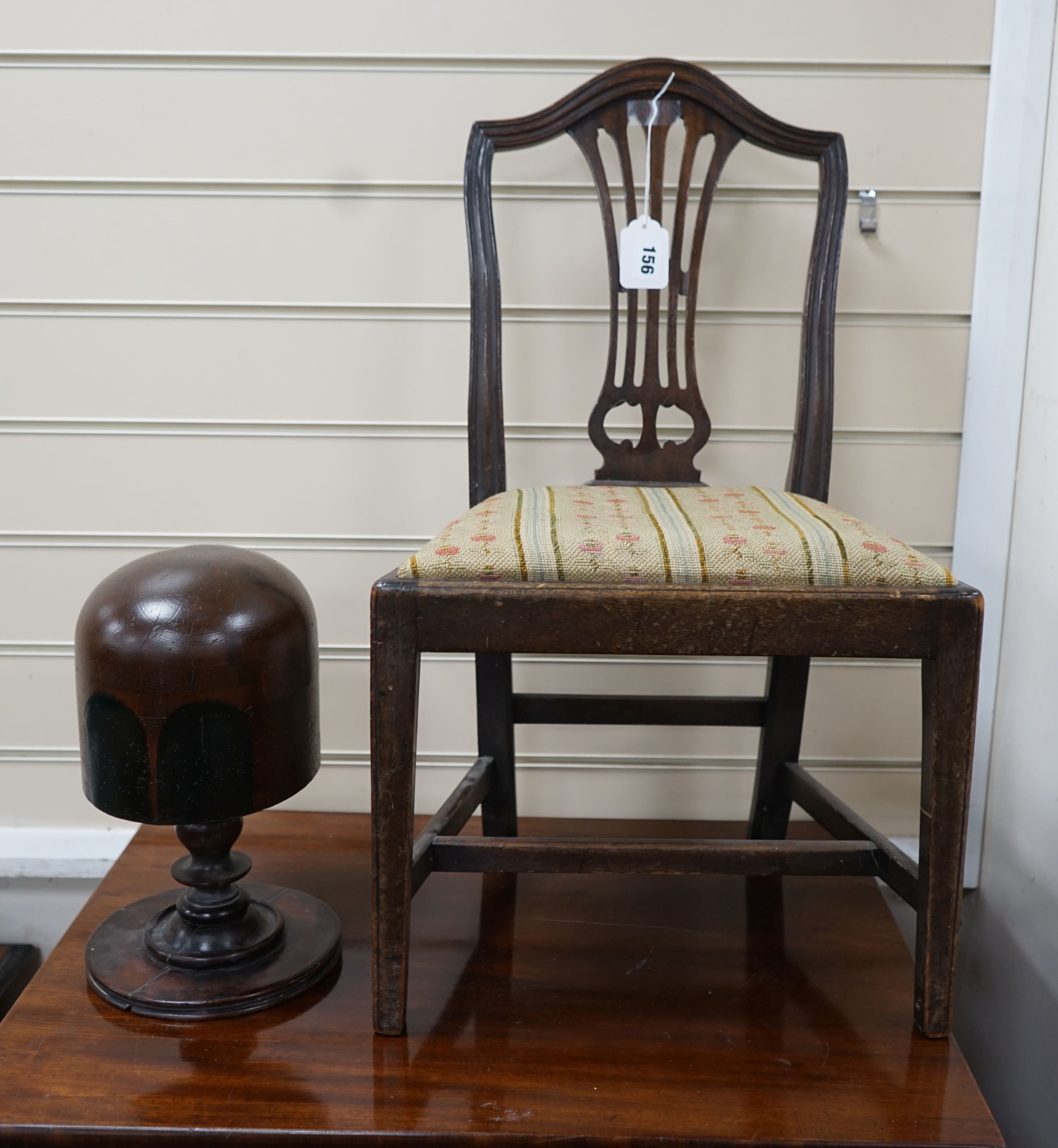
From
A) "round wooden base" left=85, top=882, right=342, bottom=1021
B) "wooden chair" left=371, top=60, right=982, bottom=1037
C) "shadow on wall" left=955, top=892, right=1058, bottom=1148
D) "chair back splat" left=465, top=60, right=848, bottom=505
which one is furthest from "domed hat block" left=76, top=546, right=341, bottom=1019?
"shadow on wall" left=955, top=892, right=1058, bottom=1148

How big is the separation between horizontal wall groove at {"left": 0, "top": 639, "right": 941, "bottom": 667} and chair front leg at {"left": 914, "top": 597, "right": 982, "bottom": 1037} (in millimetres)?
548

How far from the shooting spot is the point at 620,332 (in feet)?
4.59

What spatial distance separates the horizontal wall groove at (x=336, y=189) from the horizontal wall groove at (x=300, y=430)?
296 millimetres

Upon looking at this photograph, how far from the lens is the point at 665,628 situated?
2.82 feet

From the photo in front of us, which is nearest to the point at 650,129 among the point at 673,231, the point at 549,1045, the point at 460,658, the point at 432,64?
the point at 673,231

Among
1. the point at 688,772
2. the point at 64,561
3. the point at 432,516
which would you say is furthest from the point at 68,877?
the point at 688,772

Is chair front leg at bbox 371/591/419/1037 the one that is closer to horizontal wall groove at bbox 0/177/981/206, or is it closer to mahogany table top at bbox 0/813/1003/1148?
mahogany table top at bbox 0/813/1003/1148

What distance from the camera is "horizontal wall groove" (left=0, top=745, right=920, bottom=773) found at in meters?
1.48

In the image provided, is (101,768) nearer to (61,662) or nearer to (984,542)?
(61,662)

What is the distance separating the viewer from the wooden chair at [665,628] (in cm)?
86

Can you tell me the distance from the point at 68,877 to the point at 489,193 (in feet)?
3.69

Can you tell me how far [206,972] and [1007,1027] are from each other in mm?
1002

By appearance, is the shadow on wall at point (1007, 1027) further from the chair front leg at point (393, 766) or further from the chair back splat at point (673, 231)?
the chair front leg at point (393, 766)

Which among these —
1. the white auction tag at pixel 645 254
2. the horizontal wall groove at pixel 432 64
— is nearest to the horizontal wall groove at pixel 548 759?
the white auction tag at pixel 645 254
